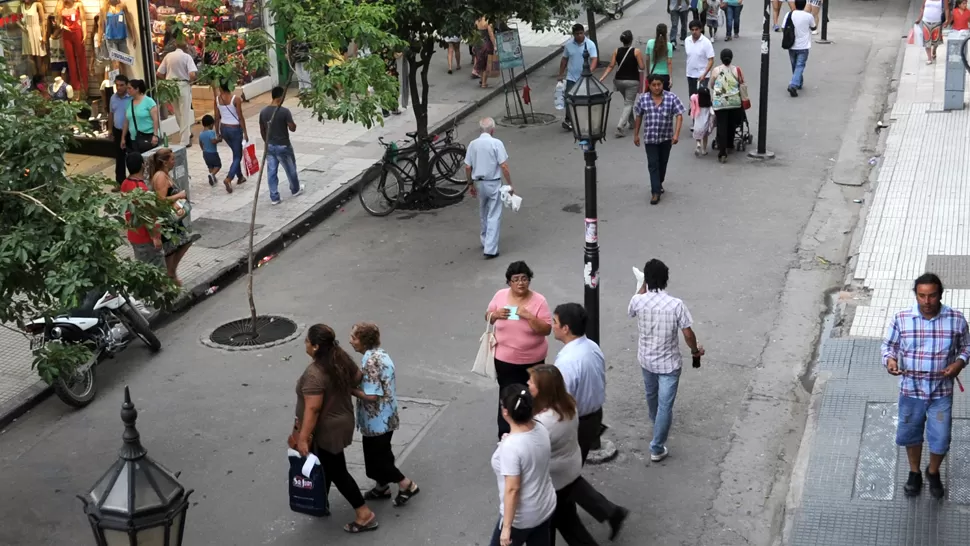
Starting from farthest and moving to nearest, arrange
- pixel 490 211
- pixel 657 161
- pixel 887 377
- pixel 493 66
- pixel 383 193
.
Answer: pixel 493 66 → pixel 383 193 → pixel 657 161 → pixel 490 211 → pixel 887 377

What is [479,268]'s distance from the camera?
14.1 meters

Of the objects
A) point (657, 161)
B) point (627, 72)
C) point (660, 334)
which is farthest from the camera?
point (627, 72)

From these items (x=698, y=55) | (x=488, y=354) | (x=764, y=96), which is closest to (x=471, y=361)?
(x=488, y=354)

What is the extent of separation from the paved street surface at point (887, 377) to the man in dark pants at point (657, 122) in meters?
2.72

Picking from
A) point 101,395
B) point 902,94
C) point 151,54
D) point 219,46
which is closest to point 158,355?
point 101,395

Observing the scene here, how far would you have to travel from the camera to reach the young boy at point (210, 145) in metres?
16.8

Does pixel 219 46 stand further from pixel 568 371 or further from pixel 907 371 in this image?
pixel 907 371

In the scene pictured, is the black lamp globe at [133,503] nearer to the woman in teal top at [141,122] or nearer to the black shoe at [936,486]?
the black shoe at [936,486]

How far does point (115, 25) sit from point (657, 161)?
9018 millimetres

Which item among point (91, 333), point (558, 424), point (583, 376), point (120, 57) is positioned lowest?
point (91, 333)

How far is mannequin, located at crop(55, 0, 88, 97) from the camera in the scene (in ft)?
61.5

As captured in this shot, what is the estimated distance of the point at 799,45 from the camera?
71.9 feet

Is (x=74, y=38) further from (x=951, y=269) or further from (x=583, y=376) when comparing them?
(x=583, y=376)

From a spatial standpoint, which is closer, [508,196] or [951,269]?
[951,269]
